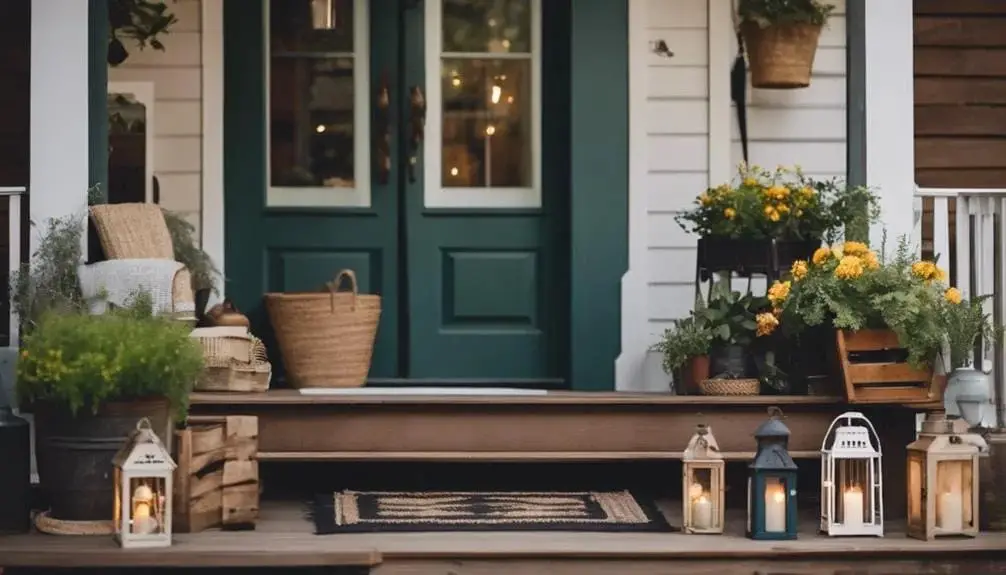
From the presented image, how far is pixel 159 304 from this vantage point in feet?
19.2

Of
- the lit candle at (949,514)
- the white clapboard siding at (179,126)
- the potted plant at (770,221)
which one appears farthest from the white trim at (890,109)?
the white clapboard siding at (179,126)

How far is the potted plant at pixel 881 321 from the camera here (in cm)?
557

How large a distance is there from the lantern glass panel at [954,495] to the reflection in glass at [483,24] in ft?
8.50

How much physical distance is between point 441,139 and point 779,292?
1731mm

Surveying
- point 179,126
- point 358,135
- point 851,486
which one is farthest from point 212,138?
point 851,486

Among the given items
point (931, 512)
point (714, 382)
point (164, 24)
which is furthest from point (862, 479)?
point (164, 24)

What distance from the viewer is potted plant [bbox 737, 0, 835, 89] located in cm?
657

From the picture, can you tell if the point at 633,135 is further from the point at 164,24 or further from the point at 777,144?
the point at 164,24

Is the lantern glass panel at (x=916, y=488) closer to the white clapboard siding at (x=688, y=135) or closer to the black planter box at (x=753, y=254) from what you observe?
the black planter box at (x=753, y=254)

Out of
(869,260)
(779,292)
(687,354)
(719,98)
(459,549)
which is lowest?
(459,549)

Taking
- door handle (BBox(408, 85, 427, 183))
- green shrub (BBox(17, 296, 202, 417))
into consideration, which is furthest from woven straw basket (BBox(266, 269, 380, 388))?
green shrub (BBox(17, 296, 202, 417))

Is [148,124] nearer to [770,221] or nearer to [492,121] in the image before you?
[492,121]

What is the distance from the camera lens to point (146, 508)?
4980 millimetres

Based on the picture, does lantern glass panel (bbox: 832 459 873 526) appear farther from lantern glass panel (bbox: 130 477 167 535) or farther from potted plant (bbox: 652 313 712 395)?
lantern glass panel (bbox: 130 477 167 535)
